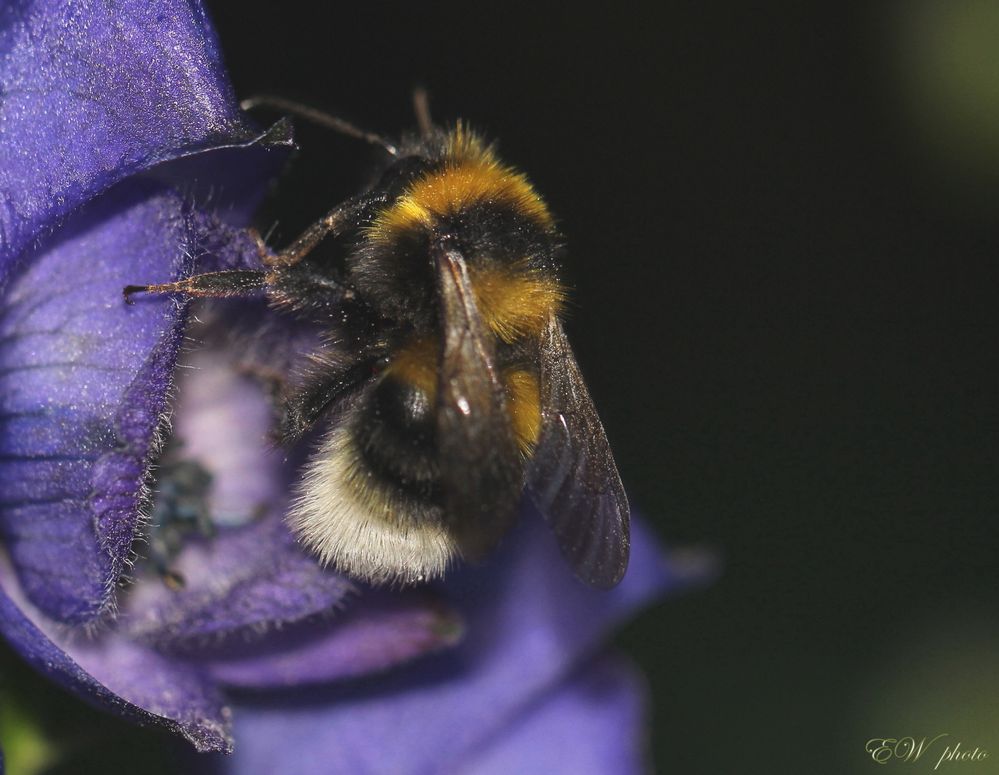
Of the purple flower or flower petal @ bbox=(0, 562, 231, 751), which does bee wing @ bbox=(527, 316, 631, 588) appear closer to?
the purple flower

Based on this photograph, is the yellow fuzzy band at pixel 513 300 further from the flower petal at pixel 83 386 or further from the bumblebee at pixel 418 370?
the flower petal at pixel 83 386

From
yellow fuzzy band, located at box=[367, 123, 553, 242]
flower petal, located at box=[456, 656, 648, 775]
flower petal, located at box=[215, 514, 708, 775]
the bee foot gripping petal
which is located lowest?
flower petal, located at box=[456, 656, 648, 775]

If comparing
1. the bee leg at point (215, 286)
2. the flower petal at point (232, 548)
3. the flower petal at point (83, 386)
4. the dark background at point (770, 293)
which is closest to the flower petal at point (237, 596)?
the flower petal at point (232, 548)

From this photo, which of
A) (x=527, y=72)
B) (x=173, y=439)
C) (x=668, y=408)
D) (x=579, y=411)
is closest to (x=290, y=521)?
(x=173, y=439)

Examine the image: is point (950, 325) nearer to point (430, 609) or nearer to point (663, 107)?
point (663, 107)

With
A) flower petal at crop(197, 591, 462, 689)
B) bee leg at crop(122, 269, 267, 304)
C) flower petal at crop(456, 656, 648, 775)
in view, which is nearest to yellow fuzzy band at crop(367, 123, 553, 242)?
bee leg at crop(122, 269, 267, 304)

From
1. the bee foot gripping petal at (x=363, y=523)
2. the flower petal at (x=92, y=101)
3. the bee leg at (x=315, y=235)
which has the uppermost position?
the flower petal at (x=92, y=101)
